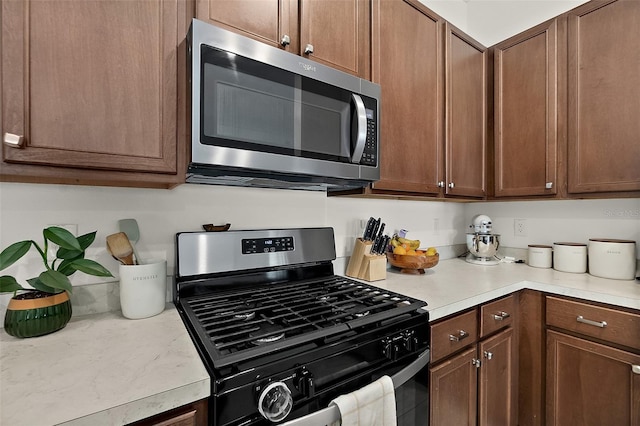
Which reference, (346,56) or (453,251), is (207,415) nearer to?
(346,56)

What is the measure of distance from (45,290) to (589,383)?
7.13 feet

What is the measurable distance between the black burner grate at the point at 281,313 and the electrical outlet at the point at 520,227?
1527 mm

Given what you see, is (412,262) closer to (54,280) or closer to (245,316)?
(245,316)

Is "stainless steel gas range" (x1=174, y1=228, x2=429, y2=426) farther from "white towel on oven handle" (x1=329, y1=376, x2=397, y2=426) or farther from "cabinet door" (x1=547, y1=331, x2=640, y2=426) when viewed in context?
"cabinet door" (x1=547, y1=331, x2=640, y2=426)

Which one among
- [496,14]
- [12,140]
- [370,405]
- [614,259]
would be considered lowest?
[370,405]

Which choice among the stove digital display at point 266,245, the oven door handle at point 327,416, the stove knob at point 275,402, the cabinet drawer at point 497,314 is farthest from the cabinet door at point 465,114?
the stove knob at point 275,402

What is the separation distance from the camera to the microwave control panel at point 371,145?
1.28 m

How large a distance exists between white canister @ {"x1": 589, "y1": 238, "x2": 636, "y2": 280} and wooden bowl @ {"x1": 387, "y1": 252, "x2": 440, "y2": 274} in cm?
90

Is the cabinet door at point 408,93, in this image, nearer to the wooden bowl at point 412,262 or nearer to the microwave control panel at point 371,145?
the microwave control panel at point 371,145

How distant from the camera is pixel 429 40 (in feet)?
5.50

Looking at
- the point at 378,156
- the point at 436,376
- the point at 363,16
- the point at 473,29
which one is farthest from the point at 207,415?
the point at 473,29

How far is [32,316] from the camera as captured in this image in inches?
32.5

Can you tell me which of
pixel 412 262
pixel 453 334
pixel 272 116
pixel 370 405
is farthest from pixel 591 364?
pixel 272 116

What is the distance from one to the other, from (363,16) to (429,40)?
20.4 inches
